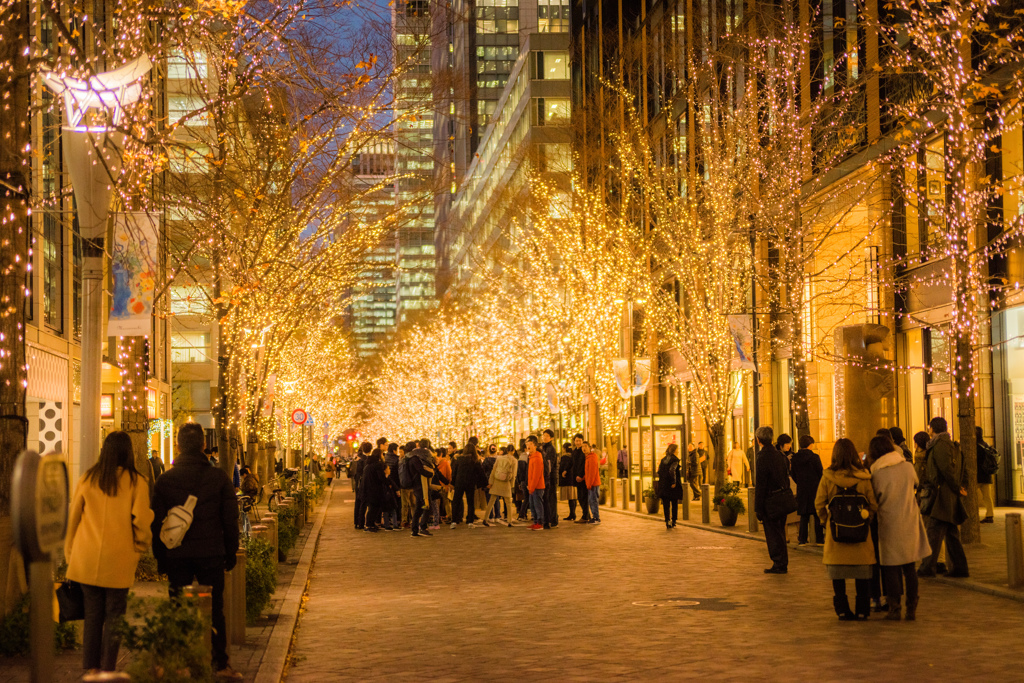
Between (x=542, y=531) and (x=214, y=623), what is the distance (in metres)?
17.1

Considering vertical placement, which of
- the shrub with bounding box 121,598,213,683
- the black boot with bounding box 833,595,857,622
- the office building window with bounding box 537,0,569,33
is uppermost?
the office building window with bounding box 537,0,569,33

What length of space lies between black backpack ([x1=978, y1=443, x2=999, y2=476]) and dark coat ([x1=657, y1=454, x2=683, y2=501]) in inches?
208

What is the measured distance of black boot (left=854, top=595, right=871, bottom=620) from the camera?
1158 centimetres

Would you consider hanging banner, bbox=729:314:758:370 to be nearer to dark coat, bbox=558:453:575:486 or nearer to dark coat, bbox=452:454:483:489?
dark coat, bbox=558:453:575:486

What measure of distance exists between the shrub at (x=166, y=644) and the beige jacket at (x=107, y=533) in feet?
1.44

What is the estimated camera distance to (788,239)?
2623 centimetres

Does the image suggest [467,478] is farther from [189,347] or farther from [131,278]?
[189,347]

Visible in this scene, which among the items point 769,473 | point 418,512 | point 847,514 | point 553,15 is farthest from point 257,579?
point 553,15

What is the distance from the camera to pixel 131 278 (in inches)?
468

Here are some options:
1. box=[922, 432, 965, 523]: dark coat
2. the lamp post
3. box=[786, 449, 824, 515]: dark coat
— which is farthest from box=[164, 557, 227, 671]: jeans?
box=[786, 449, 824, 515]: dark coat

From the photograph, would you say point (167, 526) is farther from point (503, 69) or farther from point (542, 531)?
point (503, 69)

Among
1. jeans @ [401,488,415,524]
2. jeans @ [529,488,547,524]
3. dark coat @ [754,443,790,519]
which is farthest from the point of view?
jeans @ [401,488,415,524]

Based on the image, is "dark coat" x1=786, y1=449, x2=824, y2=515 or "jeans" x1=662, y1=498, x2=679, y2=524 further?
"jeans" x1=662, y1=498, x2=679, y2=524

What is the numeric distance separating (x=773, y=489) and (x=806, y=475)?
3.17 feet
